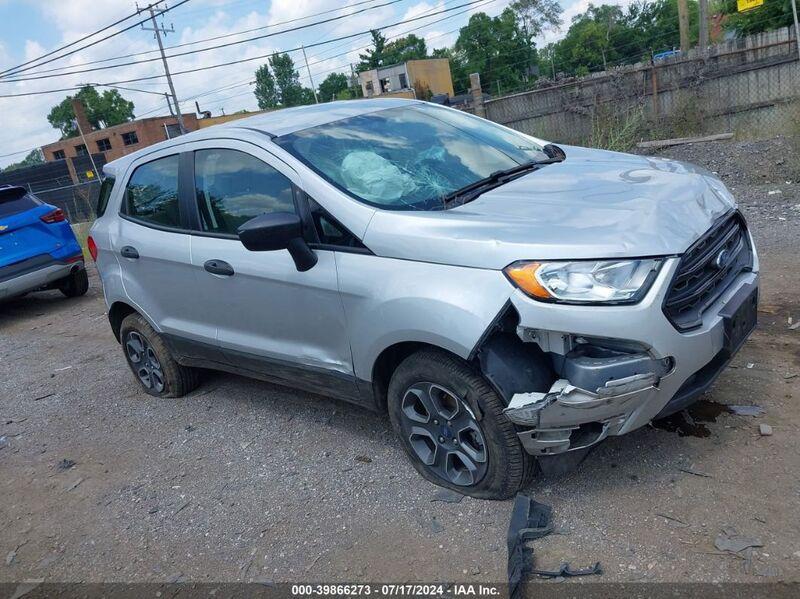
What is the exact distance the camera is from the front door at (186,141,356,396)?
11.2 feet

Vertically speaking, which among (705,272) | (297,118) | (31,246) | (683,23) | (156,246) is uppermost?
(683,23)

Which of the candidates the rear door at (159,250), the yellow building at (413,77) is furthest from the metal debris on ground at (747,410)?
the yellow building at (413,77)

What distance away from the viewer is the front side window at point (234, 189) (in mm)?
3564

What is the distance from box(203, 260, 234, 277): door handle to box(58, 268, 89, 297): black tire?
20.7 ft

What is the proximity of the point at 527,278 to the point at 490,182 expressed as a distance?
102cm

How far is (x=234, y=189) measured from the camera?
12.6 ft

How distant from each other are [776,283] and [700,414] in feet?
7.52

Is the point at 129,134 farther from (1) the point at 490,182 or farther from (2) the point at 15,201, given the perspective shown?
(1) the point at 490,182

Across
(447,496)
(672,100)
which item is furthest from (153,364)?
(672,100)

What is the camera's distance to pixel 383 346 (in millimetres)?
3148

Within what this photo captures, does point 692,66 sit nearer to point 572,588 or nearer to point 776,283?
point 776,283

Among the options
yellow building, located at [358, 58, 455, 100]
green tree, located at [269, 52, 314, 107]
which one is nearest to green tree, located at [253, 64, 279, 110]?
green tree, located at [269, 52, 314, 107]

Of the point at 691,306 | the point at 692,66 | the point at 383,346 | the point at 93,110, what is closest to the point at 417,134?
the point at 383,346

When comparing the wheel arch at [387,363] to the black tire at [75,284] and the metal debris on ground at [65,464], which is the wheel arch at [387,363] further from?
the black tire at [75,284]
